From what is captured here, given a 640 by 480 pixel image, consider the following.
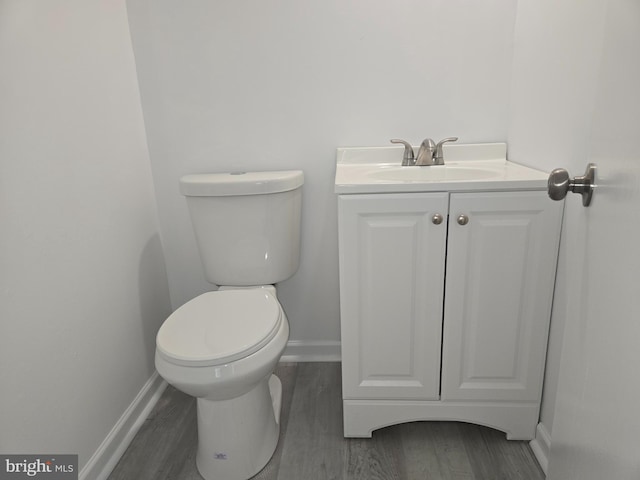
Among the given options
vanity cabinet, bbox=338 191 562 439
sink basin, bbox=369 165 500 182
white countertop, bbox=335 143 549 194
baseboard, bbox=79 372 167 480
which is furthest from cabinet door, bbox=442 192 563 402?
baseboard, bbox=79 372 167 480

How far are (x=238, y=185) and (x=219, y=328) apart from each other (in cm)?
50

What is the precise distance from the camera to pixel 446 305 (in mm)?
1221

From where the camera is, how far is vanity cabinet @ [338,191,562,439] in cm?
114

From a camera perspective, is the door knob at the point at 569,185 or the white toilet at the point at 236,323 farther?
the white toilet at the point at 236,323

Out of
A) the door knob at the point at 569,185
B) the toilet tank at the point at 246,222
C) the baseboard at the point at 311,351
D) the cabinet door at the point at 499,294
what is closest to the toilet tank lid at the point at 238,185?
the toilet tank at the point at 246,222

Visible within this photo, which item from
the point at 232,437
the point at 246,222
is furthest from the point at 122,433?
the point at 246,222

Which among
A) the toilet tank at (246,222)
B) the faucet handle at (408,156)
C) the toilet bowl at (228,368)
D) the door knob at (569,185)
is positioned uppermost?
the door knob at (569,185)

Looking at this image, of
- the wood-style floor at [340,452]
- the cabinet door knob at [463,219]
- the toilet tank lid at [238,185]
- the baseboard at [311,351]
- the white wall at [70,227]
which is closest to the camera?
the white wall at [70,227]

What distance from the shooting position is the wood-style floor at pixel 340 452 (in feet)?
4.08

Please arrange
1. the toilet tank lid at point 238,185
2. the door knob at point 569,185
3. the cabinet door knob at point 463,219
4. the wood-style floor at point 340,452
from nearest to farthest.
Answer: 1. the door knob at point 569,185
2. the cabinet door knob at point 463,219
3. the wood-style floor at point 340,452
4. the toilet tank lid at point 238,185

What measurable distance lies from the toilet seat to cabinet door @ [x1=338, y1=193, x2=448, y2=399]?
25 cm

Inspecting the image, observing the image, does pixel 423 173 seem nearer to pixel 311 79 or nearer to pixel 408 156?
pixel 408 156

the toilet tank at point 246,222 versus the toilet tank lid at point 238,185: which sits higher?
the toilet tank lid at point 238,185

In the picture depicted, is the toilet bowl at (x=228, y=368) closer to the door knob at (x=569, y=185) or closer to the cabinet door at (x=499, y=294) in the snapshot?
the cabinet door at (x=499, y=294)
